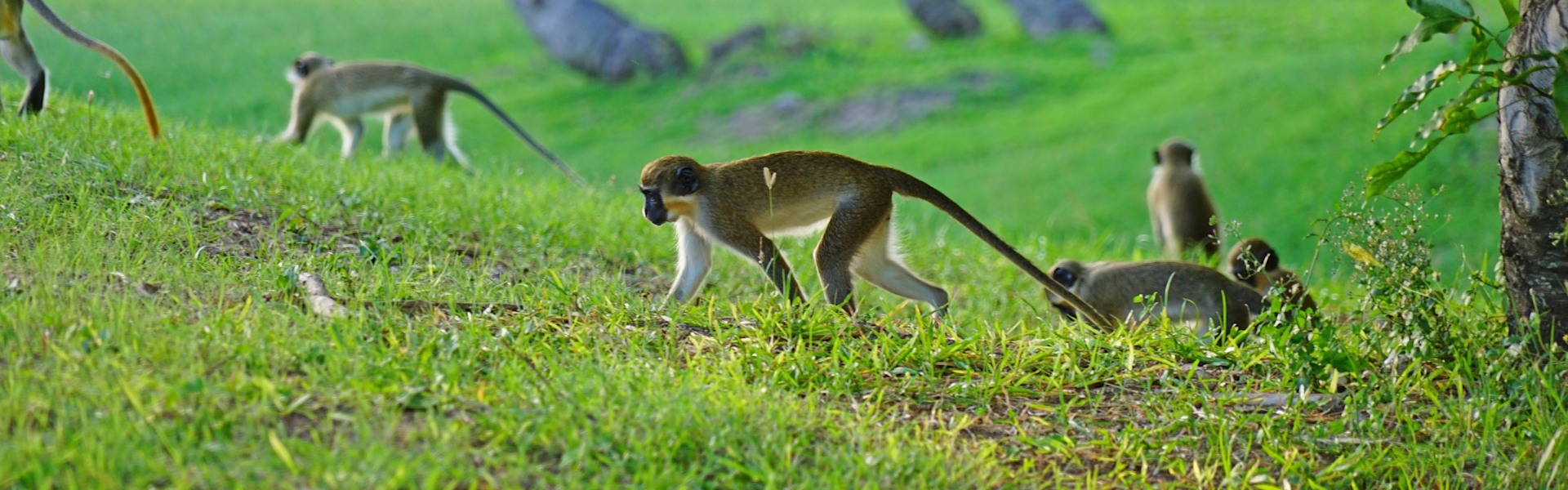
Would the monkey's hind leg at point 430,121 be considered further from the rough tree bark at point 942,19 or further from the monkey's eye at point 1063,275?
the rough tree bark at point 942,19

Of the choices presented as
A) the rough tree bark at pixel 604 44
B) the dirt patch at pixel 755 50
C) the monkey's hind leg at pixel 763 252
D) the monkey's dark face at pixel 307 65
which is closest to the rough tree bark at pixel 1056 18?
the dirt patch at pixel 755 50

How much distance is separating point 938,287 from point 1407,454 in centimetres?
251

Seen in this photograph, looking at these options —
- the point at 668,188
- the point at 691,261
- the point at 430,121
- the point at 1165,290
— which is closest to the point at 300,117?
the point at 430,121

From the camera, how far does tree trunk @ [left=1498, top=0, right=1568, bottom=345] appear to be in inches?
183

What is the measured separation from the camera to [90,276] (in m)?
4.60

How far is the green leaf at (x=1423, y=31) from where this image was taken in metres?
4.46

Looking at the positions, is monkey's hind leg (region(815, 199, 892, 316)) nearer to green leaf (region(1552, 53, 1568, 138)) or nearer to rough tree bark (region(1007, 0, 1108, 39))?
green leaf (region(1552, 53, 1568, 138))

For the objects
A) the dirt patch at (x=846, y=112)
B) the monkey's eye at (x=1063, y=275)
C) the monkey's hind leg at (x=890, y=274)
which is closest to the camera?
the monkey's hind leg at (x=890, y=274)

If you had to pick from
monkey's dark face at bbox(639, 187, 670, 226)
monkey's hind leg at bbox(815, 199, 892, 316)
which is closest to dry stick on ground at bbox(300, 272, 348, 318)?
monkey's dark face at bbox(639, 187, 670, 226)

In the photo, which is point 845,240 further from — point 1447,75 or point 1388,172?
point 1447,75

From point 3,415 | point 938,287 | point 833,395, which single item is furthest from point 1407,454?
point 3,415

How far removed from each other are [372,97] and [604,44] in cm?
883

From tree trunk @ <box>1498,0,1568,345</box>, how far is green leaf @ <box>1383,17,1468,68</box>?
0.33m

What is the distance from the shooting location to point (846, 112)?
17.5m
